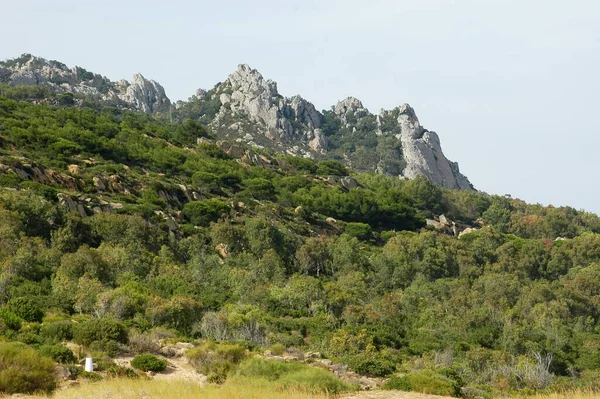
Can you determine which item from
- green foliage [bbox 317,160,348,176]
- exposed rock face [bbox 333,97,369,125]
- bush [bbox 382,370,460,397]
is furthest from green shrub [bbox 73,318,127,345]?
exposed rock face [bbox 333,97,369,125]

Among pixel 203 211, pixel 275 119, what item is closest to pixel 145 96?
pixel 275 119

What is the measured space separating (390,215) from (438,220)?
10.3 m

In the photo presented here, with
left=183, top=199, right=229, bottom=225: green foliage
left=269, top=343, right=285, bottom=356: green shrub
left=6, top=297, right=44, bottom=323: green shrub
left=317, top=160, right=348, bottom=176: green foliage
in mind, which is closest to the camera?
left=6, top=297, right=44, bottom=323: green shrub

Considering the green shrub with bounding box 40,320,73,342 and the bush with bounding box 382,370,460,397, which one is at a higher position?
the green shrub with bounding box 40,320,73,342

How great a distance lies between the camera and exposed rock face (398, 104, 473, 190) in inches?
5295

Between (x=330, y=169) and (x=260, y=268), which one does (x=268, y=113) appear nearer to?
(x=330, y=169)

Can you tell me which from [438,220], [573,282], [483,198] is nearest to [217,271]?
[573,282]

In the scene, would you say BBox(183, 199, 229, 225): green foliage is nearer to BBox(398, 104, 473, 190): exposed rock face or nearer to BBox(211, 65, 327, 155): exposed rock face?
BBox(211, 65, 327, 155): exposed rock face

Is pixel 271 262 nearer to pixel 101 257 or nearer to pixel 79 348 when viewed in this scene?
pixel 101 257

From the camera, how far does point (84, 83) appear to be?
154250 mm

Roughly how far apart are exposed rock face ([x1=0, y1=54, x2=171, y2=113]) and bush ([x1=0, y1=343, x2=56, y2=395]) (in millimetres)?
127381

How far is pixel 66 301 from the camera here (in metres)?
28.6

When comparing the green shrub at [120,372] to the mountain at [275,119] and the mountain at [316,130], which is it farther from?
the mountain at [316,130]

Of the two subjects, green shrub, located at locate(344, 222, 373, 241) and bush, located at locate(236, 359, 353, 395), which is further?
green shrub, located at locate(344, 222, 373, 241)
